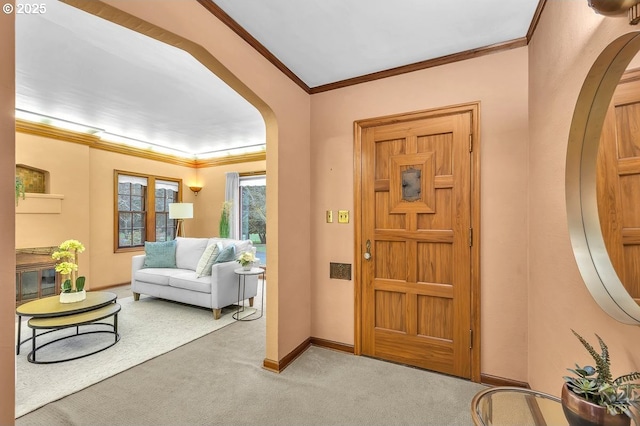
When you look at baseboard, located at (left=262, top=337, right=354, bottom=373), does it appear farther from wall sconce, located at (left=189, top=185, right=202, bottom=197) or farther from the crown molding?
wall sconce, located at (left=189, top=185, right=202, bottom=197)

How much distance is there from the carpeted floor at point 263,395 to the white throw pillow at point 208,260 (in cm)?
136

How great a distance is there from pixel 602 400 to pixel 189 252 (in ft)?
15.5

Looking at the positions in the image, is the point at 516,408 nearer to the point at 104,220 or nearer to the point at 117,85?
the point at 117,85

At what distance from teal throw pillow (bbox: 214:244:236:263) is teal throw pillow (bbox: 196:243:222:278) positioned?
0.07m

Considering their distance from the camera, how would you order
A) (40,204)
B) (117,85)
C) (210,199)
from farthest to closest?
(210,199)
(40,204)
(117,85)

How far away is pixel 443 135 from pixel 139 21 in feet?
7.09

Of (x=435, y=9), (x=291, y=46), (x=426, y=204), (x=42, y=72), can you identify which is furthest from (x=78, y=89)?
(x=426, y=204)

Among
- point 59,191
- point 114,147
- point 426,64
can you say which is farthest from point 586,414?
point 114,147

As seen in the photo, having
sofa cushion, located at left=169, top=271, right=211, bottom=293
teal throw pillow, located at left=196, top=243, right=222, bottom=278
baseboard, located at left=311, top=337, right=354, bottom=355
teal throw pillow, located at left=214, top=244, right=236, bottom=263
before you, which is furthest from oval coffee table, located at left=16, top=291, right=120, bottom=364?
baseboard, located at left=311, top=337, right=354, bottom=355

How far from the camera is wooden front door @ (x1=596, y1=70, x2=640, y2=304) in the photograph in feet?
2.87

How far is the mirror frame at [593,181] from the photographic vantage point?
950 mm

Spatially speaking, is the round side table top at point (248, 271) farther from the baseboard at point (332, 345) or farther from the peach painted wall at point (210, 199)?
the peach painted wall at point (210, 199)

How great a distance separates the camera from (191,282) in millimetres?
3850

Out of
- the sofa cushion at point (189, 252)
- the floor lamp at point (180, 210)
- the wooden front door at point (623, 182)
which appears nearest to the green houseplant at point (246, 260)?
the sofa cushion at point (189, 252)
